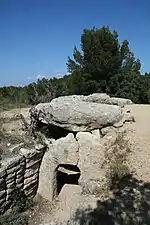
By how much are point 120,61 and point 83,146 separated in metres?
13.2

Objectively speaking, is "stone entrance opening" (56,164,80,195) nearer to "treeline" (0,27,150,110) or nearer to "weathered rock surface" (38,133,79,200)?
"weathered rock surface" (38,133,79,200)

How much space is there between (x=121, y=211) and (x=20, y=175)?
152 inches

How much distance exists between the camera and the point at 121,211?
4.65m

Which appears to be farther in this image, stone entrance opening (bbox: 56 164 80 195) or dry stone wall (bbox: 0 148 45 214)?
stone entrance opening (bbox: 56 164 80 195)

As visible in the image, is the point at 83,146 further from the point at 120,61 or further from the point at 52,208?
the point at 120,61

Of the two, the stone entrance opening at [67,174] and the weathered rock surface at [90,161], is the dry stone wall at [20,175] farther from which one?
the stone entrance opening at [67,174]

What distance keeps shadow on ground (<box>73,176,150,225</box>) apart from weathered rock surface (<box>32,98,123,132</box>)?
3.51 meters

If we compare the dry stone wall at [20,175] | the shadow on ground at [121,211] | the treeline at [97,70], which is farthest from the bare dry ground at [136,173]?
the treeline at [97,70]

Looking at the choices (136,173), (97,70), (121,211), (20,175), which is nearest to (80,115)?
(20,175)

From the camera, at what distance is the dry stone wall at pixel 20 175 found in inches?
280

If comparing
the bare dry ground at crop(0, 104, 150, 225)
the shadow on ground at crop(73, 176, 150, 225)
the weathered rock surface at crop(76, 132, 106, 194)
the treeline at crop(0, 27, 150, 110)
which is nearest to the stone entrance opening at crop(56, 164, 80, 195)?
the bare dry ground at crop(0, 104, 150, 225)

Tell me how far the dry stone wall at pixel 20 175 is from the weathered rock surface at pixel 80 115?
125 centimetres

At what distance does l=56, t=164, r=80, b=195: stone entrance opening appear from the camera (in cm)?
984

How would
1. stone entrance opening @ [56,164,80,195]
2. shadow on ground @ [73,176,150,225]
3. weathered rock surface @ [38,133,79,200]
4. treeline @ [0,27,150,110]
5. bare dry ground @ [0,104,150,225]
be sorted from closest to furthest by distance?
shadow on ground @ [73,176,150,225] < bare dry ground @ [0,104,150,225] < weathered rock surface @ [38,133,79,200] < stone entrance opening @ [56,164,80,195] < treeline @ [0,27,150,110]
